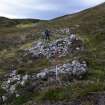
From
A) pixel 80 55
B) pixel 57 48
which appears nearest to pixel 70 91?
pixel 80 55

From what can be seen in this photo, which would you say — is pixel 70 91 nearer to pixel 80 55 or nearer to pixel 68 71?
pixel 68 71

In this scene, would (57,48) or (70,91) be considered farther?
(57,48)

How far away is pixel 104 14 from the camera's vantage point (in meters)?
73.9

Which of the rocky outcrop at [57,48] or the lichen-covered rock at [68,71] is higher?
the rocky outcrop at [57,48]

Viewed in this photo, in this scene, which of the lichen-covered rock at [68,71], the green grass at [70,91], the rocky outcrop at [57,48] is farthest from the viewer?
the rocky outcrop at [57,48]

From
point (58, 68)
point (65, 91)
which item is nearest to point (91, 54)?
point (58, 68)

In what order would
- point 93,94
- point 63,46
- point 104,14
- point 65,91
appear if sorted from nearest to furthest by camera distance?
point 93,94, point 65,91, point 63,46, point 104,14

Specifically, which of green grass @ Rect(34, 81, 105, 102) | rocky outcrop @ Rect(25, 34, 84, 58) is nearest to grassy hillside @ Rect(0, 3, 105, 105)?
green grass @ Rect(34, 81, 105, 102)

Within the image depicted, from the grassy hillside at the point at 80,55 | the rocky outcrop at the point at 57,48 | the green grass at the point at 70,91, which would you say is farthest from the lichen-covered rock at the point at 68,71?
the rocky outcrop at the point at 57,48

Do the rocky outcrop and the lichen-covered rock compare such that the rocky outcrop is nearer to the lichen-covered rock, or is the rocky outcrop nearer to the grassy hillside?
the grassy hillside

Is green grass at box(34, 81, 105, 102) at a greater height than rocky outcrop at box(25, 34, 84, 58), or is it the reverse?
rocky outcrop at box(25, 34, 84, 58)

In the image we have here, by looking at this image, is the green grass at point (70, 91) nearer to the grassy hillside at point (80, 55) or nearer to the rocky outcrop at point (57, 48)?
the grassy hillside at point (80, 55)

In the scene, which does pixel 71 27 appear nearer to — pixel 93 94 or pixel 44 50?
pixel 44 50

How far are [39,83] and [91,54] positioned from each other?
1187cm
